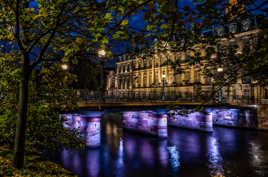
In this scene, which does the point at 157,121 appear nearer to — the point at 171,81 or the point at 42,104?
the point at 42,104

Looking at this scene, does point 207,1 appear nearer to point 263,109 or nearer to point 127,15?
point 127,15

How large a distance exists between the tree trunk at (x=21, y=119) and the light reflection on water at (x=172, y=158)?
5433 mm

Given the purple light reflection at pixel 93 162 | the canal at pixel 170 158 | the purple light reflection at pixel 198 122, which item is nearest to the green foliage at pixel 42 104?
the canal at pixel 170 158

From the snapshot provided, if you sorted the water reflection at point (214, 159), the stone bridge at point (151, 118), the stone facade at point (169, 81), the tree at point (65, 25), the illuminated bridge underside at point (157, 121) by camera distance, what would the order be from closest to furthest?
1. the tree at point (65, 25)
2. the water reflection at point (214, 159)
3. the stone bridge at point (151, 118)
4. the illuminated bridge underside at point (157, 121)
5. the stone facade at point (169, 81)

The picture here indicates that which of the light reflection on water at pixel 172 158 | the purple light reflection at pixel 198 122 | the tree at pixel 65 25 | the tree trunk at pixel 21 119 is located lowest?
the light reflection on water at pixel 172 158

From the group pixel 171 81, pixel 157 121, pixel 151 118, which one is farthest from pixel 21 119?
pixel 171 81

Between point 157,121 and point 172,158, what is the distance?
9643mm

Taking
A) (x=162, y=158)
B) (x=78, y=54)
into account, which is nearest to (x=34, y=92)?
(x=78, y=54)

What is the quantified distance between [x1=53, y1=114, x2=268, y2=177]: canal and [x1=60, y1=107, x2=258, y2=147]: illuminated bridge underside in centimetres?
168

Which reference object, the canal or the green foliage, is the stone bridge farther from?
the green foliage

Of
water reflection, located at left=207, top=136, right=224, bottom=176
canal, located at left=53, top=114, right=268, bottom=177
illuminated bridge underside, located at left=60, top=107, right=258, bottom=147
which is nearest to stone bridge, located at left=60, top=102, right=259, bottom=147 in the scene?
illuminated bridge underside, located at left=60, top=107, right=258, bottom=147

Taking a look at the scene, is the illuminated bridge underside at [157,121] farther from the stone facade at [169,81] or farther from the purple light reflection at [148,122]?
the stone facade at [169,81]

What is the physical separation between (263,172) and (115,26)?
1643cm

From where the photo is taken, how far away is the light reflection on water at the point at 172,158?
16.2 meters
